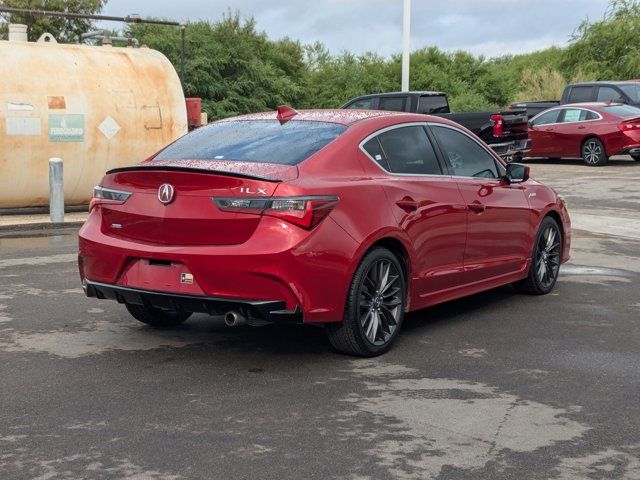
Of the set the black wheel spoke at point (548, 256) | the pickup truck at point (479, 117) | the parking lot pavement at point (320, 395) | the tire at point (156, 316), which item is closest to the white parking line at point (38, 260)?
the parking lot pavement at point (320, 395)

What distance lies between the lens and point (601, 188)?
19.9 meters

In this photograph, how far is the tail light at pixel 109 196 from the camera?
6.58m

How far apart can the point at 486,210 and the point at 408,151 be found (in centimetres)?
98

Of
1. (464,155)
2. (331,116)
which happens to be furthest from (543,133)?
(331,116)

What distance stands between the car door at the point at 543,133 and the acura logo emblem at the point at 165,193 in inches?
842

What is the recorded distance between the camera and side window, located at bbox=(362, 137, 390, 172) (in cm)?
695

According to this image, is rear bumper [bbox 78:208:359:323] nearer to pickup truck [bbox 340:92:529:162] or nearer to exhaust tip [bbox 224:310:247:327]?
exhaust tip [bbox 224:310:247:327]

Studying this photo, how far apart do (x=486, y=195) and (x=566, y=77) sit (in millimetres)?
44813

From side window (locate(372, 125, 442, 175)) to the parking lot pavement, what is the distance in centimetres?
120

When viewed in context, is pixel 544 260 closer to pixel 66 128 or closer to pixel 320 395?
pixel 320 395

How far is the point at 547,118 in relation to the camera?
88.5 ft

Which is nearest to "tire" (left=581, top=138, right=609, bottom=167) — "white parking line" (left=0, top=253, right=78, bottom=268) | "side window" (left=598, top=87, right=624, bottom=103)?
"side window" (left=598, top=87, right=624, bottom=103)

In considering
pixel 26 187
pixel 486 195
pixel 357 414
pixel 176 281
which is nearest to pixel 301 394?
pixel 357 414

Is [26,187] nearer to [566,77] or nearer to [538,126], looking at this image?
[538,126]
